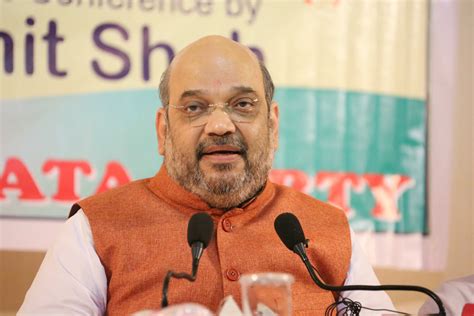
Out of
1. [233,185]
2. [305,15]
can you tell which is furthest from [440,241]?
[233,185]

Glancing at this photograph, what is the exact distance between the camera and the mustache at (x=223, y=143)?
7.82ft

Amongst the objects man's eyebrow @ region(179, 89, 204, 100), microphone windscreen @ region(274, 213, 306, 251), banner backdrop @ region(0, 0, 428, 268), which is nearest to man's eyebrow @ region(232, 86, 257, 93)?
man's eyebrow @ region(179, 89, 204, 100)

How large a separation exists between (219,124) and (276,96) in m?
1.28

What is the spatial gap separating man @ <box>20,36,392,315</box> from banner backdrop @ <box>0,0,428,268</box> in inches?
33.1

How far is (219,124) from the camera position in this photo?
92.1 inches

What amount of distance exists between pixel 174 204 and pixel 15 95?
4.05ft

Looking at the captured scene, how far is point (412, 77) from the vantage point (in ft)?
12.3

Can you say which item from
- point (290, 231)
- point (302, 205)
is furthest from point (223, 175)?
point (290, 231)

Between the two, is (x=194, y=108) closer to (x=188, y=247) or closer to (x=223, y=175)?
(x=223, y=175)

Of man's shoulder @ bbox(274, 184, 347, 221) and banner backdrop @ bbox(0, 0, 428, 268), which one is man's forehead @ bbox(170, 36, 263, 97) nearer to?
man's shoulder @ bbox(274, 184, 347, 221)

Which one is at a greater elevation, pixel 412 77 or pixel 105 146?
pixel 412 77

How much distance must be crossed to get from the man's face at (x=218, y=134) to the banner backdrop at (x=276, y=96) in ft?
3.06

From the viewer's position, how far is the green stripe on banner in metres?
3.29

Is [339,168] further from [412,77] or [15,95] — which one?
[15,95]
